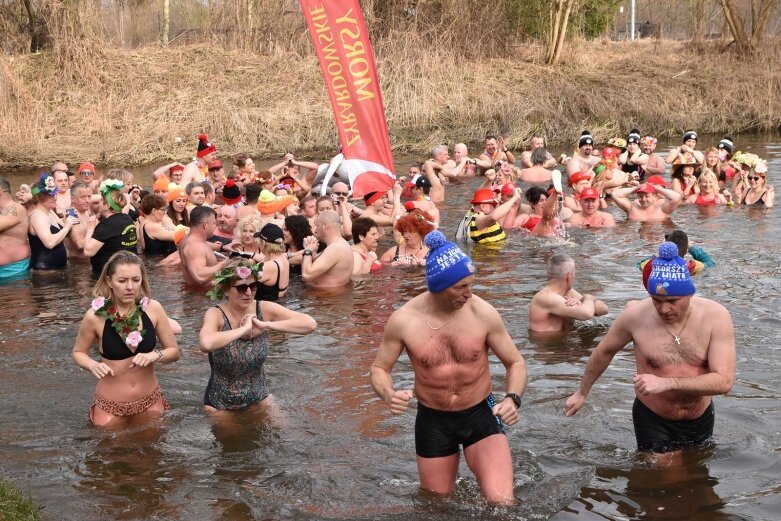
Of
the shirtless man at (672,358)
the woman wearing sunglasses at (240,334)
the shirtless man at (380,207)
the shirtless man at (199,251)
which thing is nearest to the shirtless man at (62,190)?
the shirtless man at (199,251)

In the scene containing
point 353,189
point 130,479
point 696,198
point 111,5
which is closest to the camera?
point 130,479

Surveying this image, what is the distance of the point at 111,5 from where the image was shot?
3083 centimetres

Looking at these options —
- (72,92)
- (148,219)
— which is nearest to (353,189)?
(148,219)

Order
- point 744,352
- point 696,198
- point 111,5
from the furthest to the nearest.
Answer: point 111,5, point 696,198, point 744,352

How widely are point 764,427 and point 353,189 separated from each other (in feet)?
21.3

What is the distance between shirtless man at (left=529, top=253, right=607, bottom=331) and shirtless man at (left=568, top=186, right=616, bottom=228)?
5642mm

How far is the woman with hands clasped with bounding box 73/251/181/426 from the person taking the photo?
6.54 metres

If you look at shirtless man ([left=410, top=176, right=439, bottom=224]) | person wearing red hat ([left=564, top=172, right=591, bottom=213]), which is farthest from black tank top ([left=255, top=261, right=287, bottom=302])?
person wearing red hat ([left=564, top=172, right=591, bottom=213])

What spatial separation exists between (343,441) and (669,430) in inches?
91.8

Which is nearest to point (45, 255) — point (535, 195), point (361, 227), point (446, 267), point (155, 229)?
point (155, 229)

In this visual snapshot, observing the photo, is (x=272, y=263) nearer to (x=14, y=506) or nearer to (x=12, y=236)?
(x=12, y=236)

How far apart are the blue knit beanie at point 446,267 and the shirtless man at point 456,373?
1 cm

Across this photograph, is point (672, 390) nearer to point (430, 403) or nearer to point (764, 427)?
point (430, 403)

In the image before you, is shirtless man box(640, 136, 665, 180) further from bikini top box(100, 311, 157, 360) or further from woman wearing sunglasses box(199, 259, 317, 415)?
bikini top box(100, 311, 157, 360)
